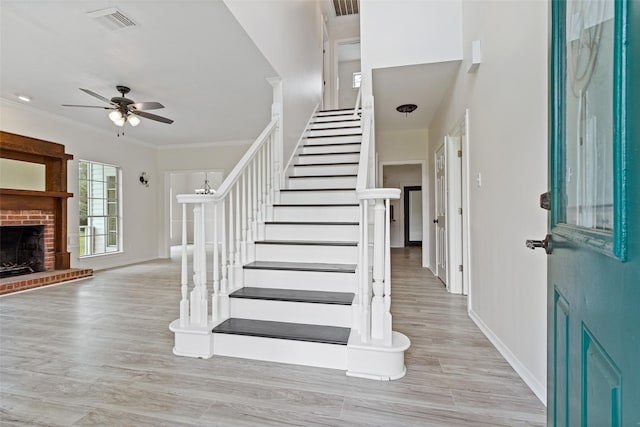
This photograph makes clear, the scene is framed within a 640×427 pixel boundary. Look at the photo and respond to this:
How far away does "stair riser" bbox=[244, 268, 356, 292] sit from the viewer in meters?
2.38

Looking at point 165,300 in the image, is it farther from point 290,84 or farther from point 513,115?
point 513,115

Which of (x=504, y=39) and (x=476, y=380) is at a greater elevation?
(x=504, y=39)

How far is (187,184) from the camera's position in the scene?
10648mm

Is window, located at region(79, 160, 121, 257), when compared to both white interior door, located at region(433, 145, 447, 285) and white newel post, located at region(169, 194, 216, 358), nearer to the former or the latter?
white newel post, located at region(169, 194, 216, 358)

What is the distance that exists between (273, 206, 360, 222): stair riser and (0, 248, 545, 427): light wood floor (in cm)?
106

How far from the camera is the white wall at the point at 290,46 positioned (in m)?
2.97

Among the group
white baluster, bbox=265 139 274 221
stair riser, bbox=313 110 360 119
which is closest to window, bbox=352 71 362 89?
stair riser, bbox=313 110 360 119

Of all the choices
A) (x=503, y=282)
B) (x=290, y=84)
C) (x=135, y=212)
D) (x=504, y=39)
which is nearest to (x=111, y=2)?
(x=290, y=84)

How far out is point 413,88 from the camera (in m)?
3.74

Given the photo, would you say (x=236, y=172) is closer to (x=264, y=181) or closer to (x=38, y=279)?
(x=264, y=181)

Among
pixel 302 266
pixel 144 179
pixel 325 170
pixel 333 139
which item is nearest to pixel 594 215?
pixel 302 266

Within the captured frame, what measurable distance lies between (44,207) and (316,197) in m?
4.25

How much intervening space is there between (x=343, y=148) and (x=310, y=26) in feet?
9.25

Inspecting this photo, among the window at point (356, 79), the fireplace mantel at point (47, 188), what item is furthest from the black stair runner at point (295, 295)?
the window at point (356, 79)
